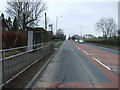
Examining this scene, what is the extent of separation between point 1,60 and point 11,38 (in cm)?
1278

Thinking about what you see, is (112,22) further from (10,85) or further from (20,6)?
(10,85)

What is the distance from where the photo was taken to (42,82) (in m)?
6.11

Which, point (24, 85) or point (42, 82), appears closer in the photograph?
point (24, 85)

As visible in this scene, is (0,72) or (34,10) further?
(34,10)

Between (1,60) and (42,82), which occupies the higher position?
(1,60)

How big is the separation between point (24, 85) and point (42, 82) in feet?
3.09

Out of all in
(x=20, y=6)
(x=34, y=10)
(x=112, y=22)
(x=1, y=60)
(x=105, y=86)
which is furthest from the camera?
(x=112, y=22)

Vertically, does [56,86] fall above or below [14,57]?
below

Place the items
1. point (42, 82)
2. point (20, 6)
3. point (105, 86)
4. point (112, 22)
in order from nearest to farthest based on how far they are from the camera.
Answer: point (105, 86) < point (42, 82) < point (20, 6) < point (112, 22)

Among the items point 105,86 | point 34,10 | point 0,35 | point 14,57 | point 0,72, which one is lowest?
point 105,86

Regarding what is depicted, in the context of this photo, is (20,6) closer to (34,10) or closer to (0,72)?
(34,10)

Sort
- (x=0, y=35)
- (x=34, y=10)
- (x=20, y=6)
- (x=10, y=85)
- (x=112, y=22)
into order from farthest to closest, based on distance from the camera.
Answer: (x=112, y=22)
(x=34, y=10)
(x=20, y=6)
(x=0, y=35)
(x=10, y=85)

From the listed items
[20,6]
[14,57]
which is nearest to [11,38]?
[14,57]

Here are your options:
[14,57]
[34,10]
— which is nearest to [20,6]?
[34,10]
